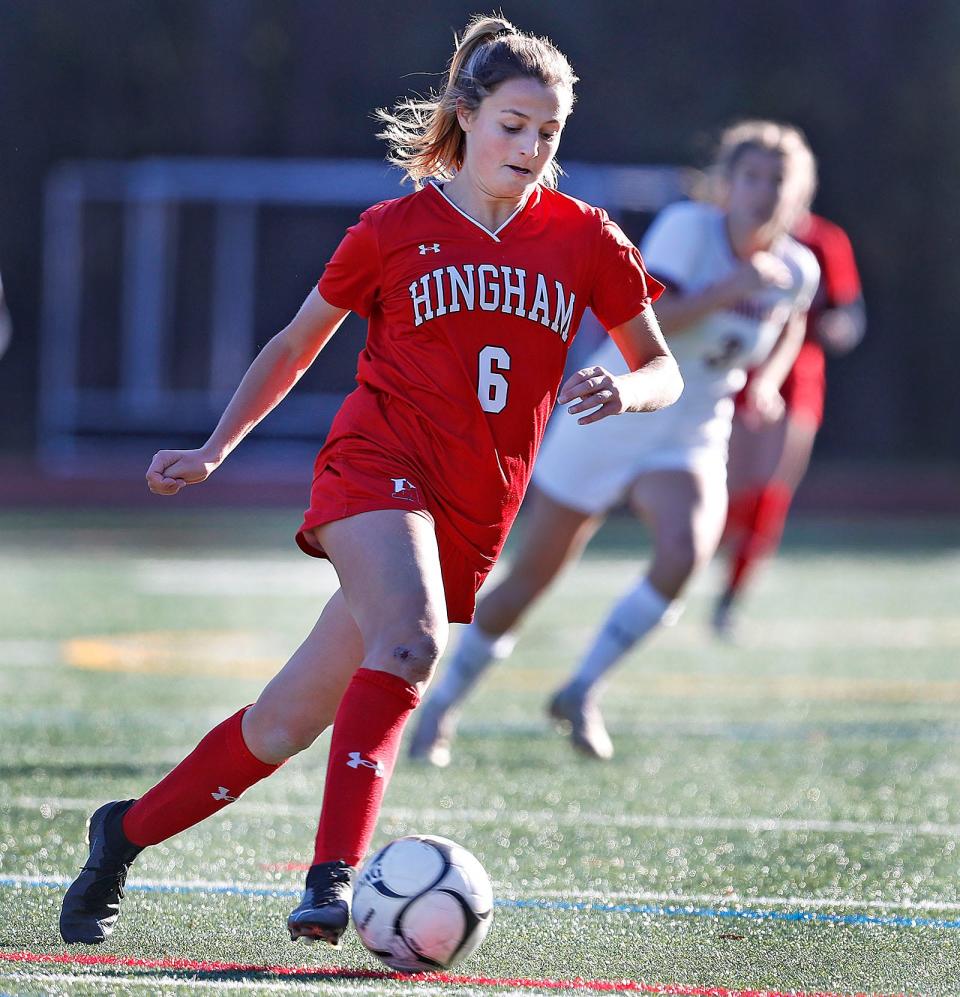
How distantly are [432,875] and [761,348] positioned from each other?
323 cm

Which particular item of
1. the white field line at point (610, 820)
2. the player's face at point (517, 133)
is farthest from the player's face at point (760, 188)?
the player's face at point (517, 133)

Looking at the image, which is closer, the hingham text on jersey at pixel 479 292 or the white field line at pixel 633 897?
the hingham text on jersey at pixel 479 292

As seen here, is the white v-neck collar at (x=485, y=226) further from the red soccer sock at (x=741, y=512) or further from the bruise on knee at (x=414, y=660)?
the red soccer sock at (x=741, y=512)

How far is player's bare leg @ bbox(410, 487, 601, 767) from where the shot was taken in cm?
555

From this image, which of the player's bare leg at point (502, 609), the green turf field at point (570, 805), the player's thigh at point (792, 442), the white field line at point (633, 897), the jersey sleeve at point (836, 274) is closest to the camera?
the green turf field at point (570, 805)

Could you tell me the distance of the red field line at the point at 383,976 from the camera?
9.84 feet

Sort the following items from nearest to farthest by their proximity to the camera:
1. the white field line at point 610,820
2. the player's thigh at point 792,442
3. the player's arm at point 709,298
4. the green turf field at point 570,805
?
the green turf field at point 570,805
the white field line at point 610,820
the player's arm at point 709,298
the player's thigh at point 792,442

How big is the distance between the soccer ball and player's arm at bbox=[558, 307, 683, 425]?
0.81 meters

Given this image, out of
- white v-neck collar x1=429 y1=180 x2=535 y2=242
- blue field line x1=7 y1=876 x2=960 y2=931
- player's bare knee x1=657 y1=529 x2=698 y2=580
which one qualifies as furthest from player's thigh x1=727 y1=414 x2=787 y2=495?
white v-neck collar x1=429 y1=180 x2=535 y2=242

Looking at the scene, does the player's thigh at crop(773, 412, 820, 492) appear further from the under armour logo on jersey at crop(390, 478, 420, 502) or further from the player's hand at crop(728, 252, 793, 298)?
the under armour logo on jersey at crop(390, 478, 420, 502)

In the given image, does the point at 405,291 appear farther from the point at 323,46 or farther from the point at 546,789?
the point at 323,46

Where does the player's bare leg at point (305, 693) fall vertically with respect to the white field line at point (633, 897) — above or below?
above

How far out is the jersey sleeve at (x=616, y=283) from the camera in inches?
137

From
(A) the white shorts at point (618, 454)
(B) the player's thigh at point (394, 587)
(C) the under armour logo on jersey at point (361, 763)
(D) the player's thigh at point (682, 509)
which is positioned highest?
(B) the player's thigh at point (394, 587)
